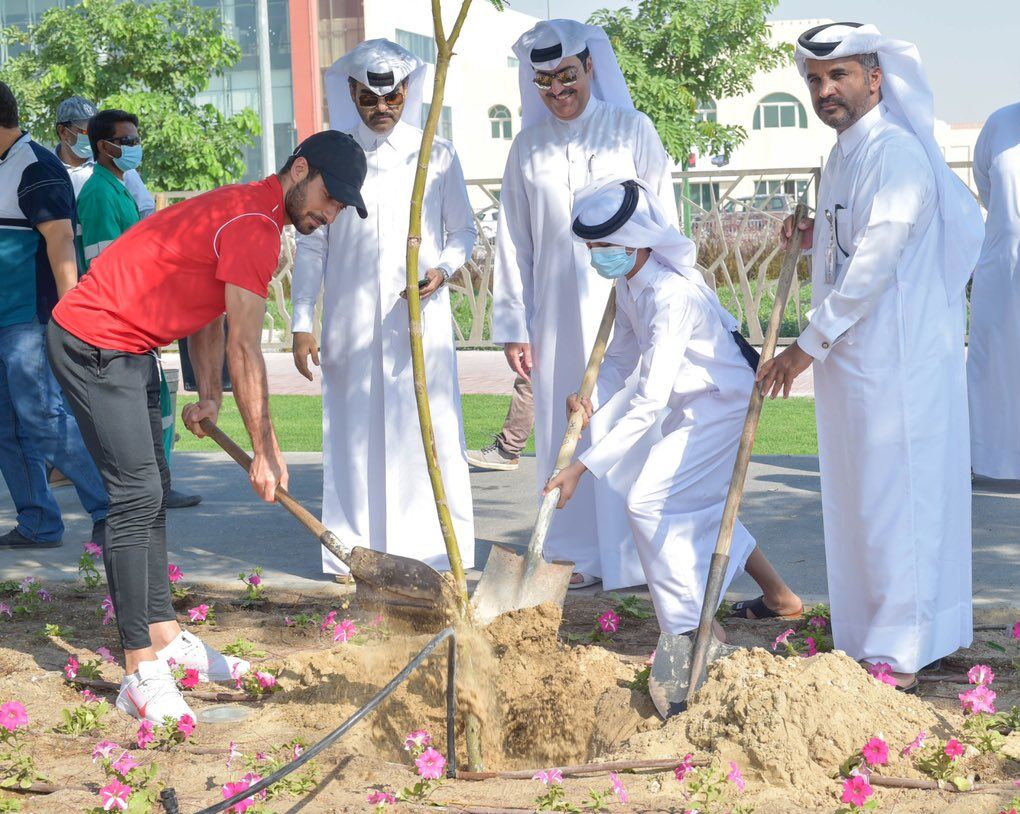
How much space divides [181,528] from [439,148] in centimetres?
249

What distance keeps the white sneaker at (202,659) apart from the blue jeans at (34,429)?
6.11ft

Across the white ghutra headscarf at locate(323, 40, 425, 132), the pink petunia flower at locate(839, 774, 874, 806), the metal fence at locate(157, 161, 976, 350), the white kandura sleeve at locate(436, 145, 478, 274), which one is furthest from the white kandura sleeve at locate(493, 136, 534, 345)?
the metal fence at locate(157, 161, 976, 350)

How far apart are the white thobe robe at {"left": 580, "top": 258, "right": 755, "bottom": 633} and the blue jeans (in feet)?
9.11

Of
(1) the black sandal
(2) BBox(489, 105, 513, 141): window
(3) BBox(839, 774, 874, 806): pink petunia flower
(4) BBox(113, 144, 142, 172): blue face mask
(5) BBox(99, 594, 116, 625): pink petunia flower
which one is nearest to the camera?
(3) BBox(839, 774, 874, 806): pink petunia flower

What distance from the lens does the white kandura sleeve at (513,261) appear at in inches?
223

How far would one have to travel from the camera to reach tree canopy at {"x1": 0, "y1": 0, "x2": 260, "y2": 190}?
21438 millimetres

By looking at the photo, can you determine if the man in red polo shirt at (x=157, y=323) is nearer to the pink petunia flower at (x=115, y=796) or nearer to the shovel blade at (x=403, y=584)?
the shovel blade at (x=403, y=584)

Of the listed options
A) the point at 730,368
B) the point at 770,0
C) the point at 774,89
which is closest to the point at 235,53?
the point at 770,0

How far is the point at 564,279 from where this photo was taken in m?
5.68

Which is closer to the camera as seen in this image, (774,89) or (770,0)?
(770,0)

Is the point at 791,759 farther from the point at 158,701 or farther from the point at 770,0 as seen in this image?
the point at 770,0

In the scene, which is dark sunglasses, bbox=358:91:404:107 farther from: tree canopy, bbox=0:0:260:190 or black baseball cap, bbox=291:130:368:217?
tree canopy, bbox=0:0:260:190

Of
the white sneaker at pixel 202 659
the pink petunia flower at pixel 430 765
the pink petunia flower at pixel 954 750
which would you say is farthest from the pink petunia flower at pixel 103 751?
the pink petunia flower at pixel 954 750

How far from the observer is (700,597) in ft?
14.4
